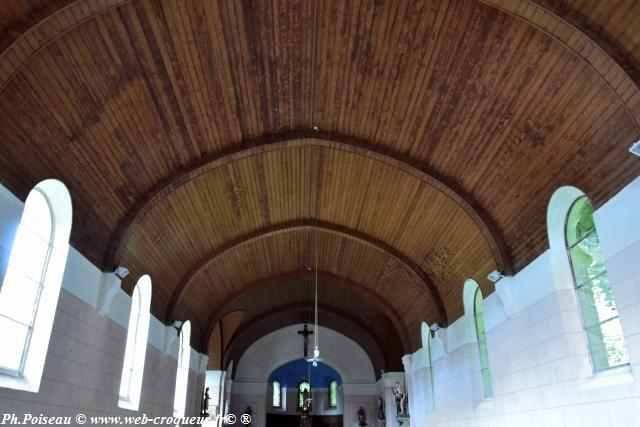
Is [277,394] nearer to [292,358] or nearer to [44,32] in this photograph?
[292,358]

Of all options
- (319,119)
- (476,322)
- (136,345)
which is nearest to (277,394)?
(136,345)

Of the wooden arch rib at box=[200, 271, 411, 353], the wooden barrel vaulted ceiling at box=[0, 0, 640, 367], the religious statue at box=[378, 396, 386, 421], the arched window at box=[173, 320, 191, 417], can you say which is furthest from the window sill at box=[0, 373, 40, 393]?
the religious statue at box=[378, 396, 386, 421]

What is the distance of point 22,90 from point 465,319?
33.5ft

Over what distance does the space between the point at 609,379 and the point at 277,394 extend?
972 inches

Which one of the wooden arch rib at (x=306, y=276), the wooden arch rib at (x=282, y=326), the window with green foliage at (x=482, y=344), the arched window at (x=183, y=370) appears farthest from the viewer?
the wooden arch rib at (x=282, y=326)

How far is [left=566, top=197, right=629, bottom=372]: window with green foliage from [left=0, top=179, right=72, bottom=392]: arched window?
8.02 meters

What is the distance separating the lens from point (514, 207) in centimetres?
930

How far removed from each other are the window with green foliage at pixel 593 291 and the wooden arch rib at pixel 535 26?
2.26 metres

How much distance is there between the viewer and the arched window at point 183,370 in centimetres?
1542

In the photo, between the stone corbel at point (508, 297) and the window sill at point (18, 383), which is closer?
the window sill at point (18, 383)

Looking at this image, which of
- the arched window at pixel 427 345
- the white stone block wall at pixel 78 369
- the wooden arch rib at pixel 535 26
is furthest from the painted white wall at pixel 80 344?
the arched window at pixel 427 345

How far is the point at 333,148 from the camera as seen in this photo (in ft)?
35.7

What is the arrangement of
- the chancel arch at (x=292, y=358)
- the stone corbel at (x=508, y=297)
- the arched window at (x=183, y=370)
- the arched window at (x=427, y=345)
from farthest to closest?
the chancel arch at (x=292, y=358) < the arched window at (x=427, y=345) < the arched window at (x=183, y=370) < the stone corbel at (x=508, y=297)

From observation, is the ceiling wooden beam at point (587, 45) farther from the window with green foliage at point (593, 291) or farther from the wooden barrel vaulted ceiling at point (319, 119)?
the window with green foliage at point (593, 291)
